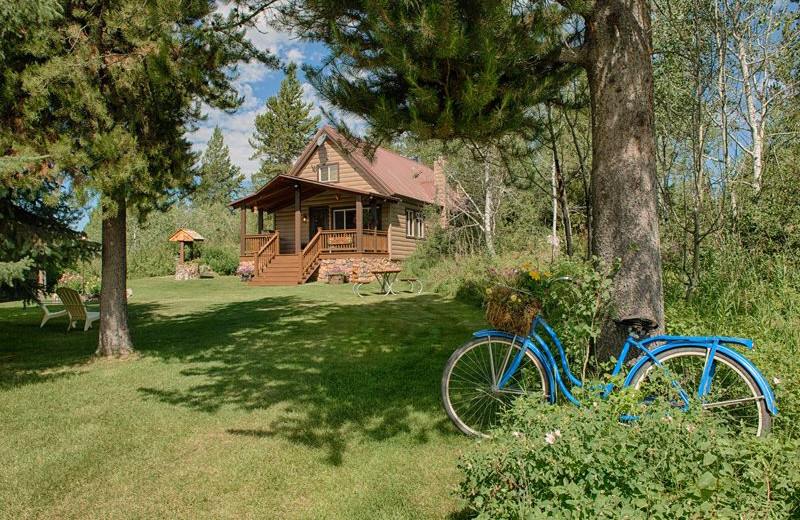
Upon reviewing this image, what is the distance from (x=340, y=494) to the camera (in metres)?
2.67

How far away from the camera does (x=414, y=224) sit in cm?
2473

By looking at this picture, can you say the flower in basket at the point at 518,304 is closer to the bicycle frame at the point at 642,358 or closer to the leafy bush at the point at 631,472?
the bicycle frame at the point at 642,358

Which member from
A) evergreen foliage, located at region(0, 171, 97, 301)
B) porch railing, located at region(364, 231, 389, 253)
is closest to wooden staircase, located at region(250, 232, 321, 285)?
porch railing, located at region(364, 231, 389, 253)

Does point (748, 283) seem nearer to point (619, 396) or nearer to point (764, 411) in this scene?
point (764, 411)

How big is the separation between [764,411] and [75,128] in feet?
23.1

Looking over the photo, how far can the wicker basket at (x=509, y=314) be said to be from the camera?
10.7 ft

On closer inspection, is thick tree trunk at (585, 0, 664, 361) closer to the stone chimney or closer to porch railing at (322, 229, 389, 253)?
the stone chimney

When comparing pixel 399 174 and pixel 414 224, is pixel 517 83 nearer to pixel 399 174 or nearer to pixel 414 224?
pixel 414 224

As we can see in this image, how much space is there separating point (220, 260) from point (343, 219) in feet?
24.1

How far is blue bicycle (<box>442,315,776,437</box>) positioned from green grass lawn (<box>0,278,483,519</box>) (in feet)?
1.32

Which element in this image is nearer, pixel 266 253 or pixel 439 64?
pixel 439 64

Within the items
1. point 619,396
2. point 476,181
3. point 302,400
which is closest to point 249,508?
point 302,400

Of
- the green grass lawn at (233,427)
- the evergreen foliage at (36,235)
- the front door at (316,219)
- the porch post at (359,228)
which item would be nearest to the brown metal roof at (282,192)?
the porch post at (359,228)

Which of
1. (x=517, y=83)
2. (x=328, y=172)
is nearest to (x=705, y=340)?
(x=517, y=83)
